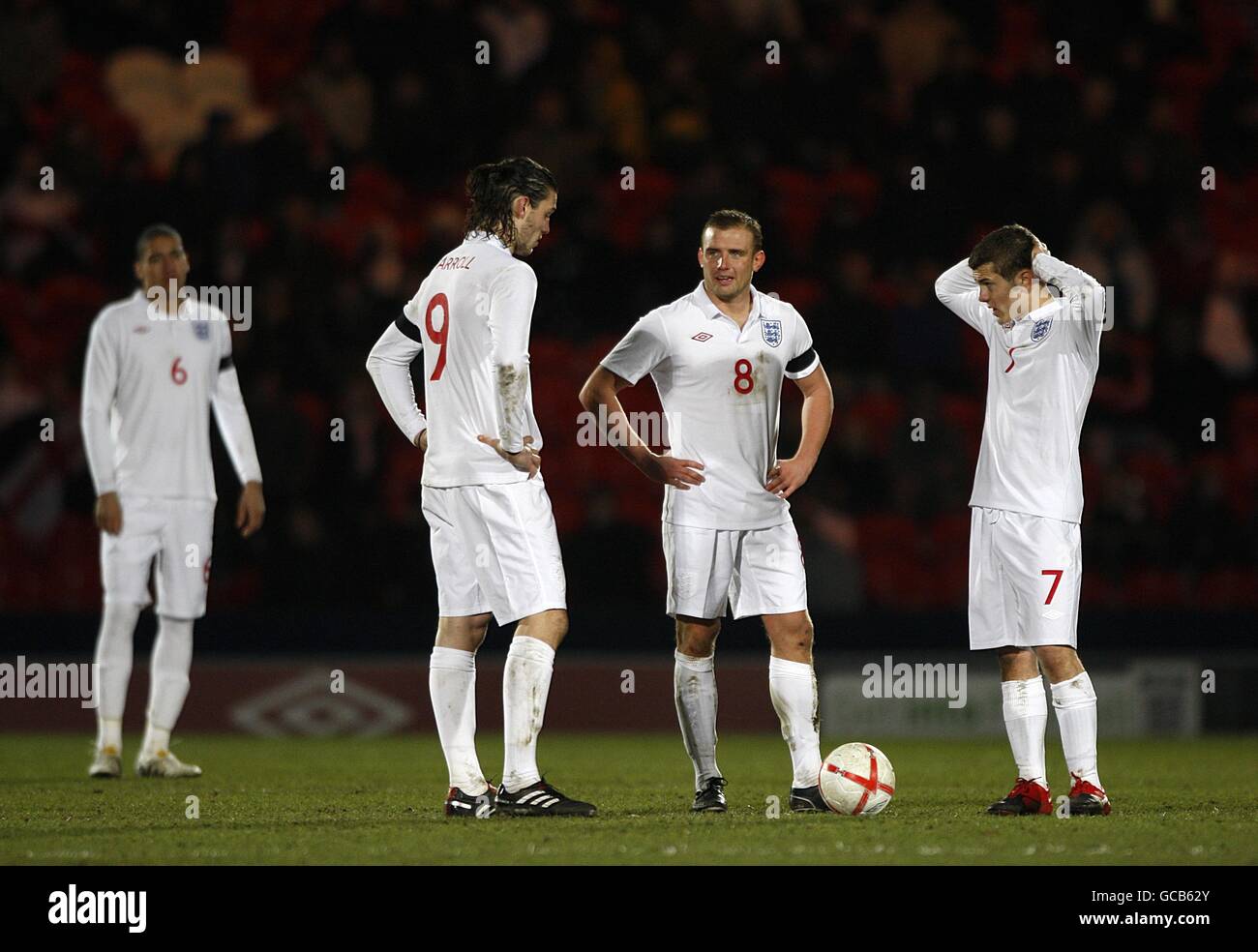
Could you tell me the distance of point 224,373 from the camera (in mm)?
8508

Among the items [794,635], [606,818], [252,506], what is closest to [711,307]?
[794,635]

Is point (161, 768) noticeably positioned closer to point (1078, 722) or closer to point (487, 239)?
point (487, 239)

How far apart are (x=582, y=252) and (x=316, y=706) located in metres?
3.98

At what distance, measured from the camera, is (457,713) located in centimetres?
599

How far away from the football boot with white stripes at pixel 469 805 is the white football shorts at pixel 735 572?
35.1 inches

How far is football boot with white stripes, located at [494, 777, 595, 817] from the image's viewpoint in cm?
590

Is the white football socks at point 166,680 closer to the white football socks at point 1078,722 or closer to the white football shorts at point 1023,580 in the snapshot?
the white football shorts at point 1023,580

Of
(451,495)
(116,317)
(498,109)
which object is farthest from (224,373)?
(498,109)

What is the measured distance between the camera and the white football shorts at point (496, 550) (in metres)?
5.89

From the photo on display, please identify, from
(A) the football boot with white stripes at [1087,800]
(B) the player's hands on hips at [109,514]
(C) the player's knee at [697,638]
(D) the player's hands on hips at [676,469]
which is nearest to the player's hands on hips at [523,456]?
(D) the player's hands on hips at [676,469]

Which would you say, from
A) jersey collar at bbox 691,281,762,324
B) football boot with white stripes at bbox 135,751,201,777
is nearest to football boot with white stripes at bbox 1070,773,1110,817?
jersey collar at bbox 691,281,762,324

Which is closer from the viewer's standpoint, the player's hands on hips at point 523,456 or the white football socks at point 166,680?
the player's hands on hips at point 523,456

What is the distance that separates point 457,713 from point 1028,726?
1.92 metres

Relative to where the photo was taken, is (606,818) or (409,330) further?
(409,330)
